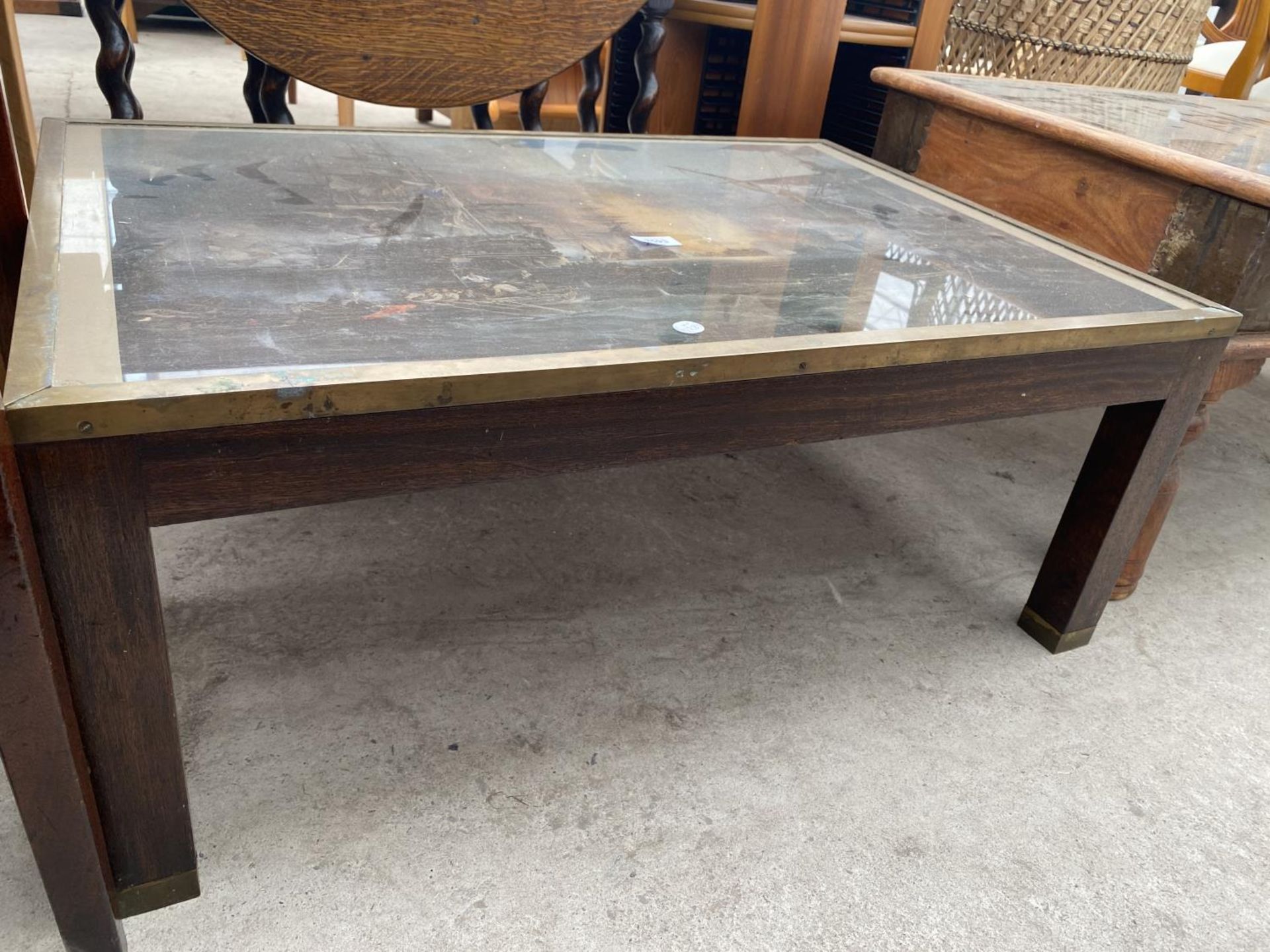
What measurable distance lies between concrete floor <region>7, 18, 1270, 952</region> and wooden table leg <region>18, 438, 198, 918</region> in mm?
71

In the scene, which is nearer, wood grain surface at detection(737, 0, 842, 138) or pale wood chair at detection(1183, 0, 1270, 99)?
wood grain surface at detection(737, 0, 842, 138)

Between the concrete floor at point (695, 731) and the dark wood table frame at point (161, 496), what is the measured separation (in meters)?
0.12

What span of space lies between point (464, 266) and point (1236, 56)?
3014mm

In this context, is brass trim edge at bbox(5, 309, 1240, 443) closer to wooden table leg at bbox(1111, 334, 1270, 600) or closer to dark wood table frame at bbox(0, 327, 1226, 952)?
dark wood table frame at bbox(0, 327, 1226, 952)

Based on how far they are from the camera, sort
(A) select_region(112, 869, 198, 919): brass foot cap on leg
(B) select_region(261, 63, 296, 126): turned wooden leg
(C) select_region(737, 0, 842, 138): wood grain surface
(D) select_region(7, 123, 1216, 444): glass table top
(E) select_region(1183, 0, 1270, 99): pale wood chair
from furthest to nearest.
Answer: (E) select_region(1183, 0, 1270, 99): pale wood chair
(C) select_region(737, 0, 842, 138): wood grain surface
(B) select_region(261, 63, 296, 126): turned wooden leg
(A) select_region(112, 869, 198, 919): brass foot cap on leg
(D) select_region(7, 123, 1216, 444): glass table top

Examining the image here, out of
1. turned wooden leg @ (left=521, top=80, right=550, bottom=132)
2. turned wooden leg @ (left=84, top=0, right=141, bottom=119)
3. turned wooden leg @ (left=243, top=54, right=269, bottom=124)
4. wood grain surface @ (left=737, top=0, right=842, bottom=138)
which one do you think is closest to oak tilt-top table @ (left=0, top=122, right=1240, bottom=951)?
turned wooden leg @ (left=84, top=0, right=141, bottom=119)

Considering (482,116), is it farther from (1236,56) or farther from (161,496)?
(1236,56)

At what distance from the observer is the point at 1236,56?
300 centimetres

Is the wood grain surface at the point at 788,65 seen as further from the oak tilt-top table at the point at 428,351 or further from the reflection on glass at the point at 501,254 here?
the oak tilt-top table at the point at 428,351

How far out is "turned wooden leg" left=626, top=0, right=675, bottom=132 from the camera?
5.89 feet

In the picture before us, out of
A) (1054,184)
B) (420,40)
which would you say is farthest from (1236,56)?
(420,40)

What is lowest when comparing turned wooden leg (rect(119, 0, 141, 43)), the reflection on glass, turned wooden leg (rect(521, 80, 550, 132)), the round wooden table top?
turned wooden leg (rect(119, 0, 141, 43))

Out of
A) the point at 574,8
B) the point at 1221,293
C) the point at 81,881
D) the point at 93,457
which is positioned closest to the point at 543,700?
the point at 81,881

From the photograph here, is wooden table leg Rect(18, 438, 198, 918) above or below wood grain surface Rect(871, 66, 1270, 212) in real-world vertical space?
below
